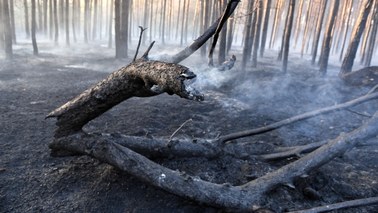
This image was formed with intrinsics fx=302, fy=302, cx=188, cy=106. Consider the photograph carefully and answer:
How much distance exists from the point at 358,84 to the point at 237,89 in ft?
14.5

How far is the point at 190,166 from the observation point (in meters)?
4.10

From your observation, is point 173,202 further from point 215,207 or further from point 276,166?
point 276,166

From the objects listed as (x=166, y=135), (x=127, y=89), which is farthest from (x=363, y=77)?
(x=127, y=89)

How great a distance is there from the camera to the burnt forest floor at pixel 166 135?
3.61m

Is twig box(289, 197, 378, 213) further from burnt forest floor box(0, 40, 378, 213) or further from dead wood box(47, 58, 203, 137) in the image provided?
dead wood box(47, 58, 203, 137)

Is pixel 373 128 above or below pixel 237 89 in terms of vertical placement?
above

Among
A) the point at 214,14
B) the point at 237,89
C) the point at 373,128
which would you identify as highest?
the point at 214,14

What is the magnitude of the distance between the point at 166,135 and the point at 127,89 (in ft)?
9.27

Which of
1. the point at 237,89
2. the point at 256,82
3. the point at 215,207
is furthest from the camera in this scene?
the point at 256,82

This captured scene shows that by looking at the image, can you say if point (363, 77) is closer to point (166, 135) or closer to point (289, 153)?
point (289, 153)

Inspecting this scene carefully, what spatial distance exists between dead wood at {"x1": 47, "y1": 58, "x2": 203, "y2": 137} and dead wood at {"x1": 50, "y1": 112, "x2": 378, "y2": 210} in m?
0.33

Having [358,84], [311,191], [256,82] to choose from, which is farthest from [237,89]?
[311,191]

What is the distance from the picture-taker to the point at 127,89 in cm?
318

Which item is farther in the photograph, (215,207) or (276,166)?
(276,166)
